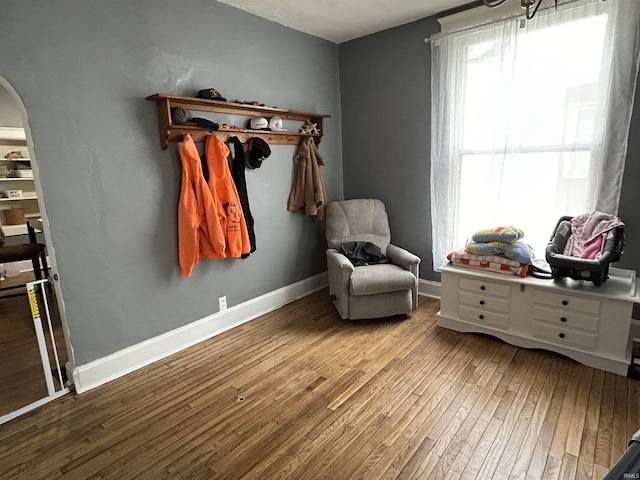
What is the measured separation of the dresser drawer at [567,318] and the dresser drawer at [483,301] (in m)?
0.21

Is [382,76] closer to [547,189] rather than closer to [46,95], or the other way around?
[547,189]

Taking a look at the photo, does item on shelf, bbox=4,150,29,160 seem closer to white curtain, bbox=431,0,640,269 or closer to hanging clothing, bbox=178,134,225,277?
hanging clothing, bbox=178,134,225,277

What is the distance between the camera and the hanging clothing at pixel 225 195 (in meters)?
2.69

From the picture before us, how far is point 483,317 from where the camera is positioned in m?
2.75

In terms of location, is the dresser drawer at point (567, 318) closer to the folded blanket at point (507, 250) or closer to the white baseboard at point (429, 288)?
the folded blanket at point (507, 250)

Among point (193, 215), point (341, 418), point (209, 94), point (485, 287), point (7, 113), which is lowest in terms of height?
point (341, 418)

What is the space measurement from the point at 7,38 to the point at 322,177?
2.59 meters

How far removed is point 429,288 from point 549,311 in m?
1.28

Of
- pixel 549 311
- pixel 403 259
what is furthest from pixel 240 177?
pixel 549 311

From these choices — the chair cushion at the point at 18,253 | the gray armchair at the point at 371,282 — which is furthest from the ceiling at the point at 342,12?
the chair cushion at the point at 18,253

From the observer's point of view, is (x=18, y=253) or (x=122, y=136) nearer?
(x=122, y=136)

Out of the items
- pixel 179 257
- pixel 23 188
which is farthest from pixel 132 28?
pixel 23 188

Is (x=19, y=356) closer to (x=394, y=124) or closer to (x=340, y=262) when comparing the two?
(x=340, y=262)

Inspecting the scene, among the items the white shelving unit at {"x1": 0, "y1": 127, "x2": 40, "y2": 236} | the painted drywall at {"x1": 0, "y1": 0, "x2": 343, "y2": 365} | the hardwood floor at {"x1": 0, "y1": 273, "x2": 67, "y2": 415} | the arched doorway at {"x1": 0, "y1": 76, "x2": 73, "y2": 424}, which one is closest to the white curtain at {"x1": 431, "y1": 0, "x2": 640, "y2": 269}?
the painted drywall at {"x1": 0, "y1": 0, "x2": 343, "y2": 365}
